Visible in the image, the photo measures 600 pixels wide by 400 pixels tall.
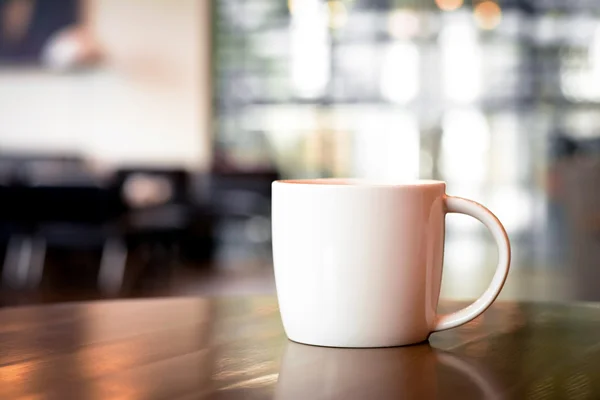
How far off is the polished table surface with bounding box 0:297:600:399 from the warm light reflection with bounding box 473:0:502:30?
6198 millimetres

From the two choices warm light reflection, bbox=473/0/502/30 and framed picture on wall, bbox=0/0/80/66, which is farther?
warm light reflection, bbox=473/0/502/30

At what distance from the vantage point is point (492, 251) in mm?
6719

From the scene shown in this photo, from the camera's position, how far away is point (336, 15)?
6.87 m


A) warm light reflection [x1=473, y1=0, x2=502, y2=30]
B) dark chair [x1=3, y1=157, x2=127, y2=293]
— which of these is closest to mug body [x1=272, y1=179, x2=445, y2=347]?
dark chair [x1=3, y1=157, x2=127, y2=293]

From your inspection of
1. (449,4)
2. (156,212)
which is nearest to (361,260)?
(156,212)

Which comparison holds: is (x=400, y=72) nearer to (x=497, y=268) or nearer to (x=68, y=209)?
(x=68, y=209)

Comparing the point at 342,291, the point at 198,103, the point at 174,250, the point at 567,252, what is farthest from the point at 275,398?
the point at 198,103

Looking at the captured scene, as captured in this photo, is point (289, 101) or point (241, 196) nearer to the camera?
point (241, 196)

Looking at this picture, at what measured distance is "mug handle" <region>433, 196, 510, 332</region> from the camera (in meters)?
0.72

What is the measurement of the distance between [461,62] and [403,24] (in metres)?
0.51

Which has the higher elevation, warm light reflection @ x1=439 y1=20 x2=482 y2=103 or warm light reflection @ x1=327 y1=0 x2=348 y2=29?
warm light reflection @ x1=327 y1=0 x2=348 y2=29

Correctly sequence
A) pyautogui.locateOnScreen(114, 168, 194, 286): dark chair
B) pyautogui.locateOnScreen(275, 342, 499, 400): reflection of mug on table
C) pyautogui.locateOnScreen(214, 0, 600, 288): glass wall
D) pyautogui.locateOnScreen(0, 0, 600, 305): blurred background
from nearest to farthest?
pyautogui.locateOnScreen(275, 342, 499, 400): reflection of mug on table, pyautogui.locateOnScreen(114, 168, 194, 286): dark chair, pyautogui.locateOnScreen(0, 0, 600, 305): blurred background, pyautogui.locateOnScreen(214, 0, 600, 288): glass wall

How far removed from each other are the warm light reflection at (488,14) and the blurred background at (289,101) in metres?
0.01

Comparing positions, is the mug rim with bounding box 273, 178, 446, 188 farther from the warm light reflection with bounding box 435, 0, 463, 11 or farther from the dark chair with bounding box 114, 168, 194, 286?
the warm light reflection with bounding box 435, 0, 463, 11
